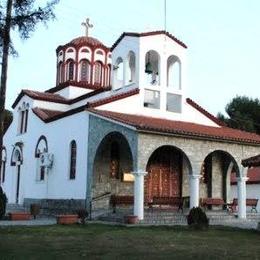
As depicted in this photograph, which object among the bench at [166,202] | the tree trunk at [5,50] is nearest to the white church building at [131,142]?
the bench at [166,202]

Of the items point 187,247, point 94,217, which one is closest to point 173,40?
point 94,217

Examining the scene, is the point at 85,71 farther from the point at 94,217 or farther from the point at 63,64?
the point at 94,217

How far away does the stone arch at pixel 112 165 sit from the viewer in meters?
21.5

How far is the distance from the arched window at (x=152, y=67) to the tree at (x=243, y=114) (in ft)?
71.2

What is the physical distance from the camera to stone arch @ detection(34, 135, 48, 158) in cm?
2511

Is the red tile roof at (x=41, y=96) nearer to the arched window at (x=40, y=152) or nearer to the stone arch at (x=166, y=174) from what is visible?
the arched window at (x=40, y=152)

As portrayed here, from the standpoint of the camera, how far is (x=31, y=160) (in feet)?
86.4

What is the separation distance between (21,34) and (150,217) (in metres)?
9.97

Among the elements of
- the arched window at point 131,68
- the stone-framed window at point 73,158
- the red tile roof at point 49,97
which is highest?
the arched window at point 131,68

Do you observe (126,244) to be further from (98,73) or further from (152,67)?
(98,73)

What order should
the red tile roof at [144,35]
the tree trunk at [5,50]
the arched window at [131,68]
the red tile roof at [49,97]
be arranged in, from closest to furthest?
the tree trunk at [5,50]
the red tile roof at [144,35]
the arched window at [131,68]
the red tile roof at [49,97]

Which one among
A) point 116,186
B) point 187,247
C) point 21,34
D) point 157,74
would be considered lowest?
point 187,247

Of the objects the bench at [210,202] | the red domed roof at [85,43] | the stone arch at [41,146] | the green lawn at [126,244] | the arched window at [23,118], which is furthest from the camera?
the red domed roof at [85,43]

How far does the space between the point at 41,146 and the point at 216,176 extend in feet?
28.7
